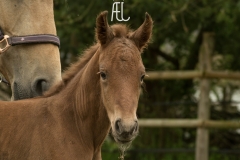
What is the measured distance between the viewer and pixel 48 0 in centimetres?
483

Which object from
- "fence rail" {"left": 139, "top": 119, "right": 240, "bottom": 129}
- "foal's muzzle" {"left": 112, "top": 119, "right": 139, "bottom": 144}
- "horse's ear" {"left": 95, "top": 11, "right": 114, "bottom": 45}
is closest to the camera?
"foal's muzzle" {"left": 112, "top": 119, "right": 139, "bottom": 144}

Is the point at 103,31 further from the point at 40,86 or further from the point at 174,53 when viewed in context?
the point at 174,53

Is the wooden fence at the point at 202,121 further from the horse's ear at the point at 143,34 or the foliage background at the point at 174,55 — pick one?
the horse's ear at the point at 143,34

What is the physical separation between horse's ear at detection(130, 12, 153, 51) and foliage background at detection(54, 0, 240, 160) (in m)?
3.94

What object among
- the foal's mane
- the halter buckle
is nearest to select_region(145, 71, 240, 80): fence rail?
the halter buckle

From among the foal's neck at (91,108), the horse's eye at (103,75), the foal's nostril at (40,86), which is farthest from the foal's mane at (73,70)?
the horse's eye at (103,75)

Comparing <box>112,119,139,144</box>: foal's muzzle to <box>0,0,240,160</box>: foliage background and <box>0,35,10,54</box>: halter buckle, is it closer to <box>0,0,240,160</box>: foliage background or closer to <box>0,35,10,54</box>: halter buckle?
<box>0,35,10,54</box>: halter buckle

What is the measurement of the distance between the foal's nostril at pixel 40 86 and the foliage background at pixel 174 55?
3.75 m

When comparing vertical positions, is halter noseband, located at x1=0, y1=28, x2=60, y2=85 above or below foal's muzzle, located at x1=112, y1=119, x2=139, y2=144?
above

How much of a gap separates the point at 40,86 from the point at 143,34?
3.08 ft

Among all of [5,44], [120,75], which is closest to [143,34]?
[120,75]

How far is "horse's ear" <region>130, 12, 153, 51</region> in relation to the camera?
3.83 meters

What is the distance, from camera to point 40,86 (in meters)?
4.36

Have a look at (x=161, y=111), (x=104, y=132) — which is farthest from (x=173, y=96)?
(x=104, y=132)
